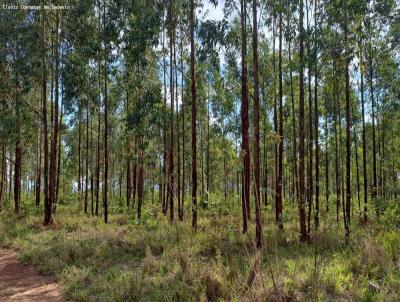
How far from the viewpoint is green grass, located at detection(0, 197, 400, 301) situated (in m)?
5.53

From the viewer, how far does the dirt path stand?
23.9 ft

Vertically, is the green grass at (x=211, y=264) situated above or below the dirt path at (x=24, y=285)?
above

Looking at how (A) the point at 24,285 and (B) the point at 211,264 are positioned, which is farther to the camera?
(A) the point at 24,285

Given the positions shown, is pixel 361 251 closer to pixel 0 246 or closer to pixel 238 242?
pixel 238 242

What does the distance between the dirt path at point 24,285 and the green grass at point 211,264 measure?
0.76ft

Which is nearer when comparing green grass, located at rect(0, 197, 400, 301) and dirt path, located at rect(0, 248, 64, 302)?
green grass, located at rect(0, 197, 400, 301)

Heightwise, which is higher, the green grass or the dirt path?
the green grass

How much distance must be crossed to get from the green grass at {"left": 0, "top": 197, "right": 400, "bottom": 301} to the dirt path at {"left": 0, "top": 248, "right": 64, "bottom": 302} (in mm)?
233

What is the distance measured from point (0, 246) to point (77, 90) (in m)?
7.17

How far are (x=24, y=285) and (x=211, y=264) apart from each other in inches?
166

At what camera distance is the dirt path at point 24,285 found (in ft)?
23.9

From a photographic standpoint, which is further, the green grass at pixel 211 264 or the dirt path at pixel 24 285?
the dirt path at pixel 24 285

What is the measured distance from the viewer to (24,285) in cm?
816

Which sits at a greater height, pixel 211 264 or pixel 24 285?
pixel 211 264
